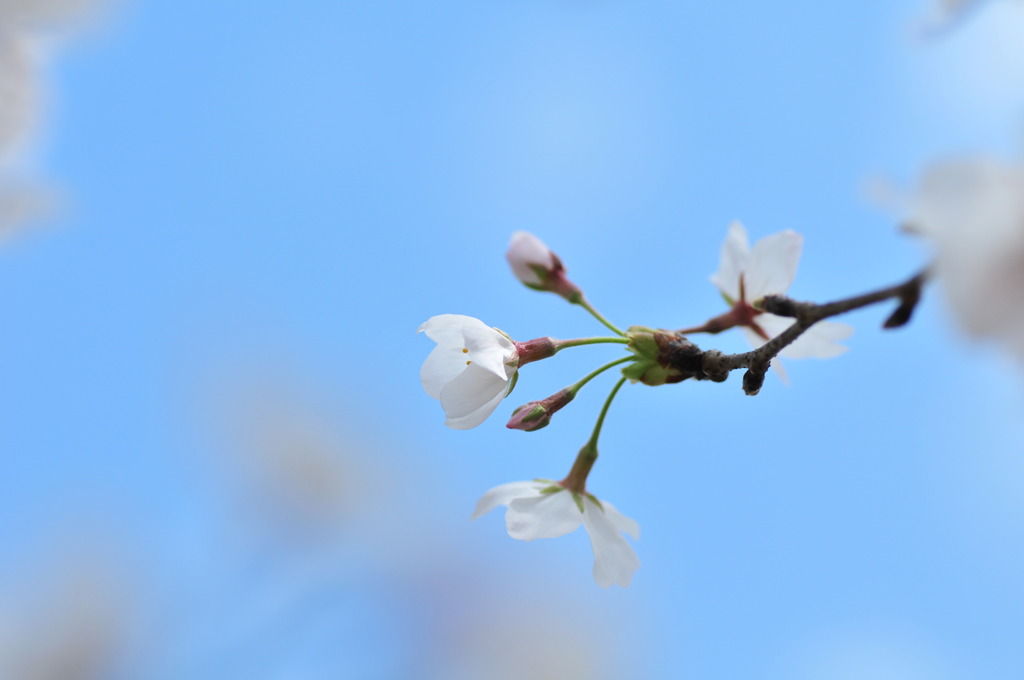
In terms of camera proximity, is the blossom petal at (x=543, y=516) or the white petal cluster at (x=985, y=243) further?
the blossom petal at (x=543, y=516)

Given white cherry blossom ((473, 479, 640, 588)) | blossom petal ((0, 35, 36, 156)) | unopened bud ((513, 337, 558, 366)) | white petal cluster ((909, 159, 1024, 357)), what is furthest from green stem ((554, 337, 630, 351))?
blossom petal ((0, 35, 36, 156))

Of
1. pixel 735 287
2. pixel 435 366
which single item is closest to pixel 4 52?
pixel 435 366

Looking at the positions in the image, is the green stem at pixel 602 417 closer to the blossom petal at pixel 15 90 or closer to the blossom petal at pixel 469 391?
the blossom petal at pixel 469 391

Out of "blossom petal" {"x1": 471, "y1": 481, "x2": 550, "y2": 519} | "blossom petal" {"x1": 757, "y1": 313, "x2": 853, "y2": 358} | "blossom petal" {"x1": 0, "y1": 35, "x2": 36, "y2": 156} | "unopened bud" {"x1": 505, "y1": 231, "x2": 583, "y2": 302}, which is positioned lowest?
"blossom petal" {"x1": 471, "y1": 481, "x2": 550, "y2": 519}

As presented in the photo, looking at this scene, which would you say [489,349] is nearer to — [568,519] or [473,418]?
[473,418]

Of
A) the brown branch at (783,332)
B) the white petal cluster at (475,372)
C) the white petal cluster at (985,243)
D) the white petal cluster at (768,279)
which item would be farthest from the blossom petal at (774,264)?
the white petal cluster at (985,243)

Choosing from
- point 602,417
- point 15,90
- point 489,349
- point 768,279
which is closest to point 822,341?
point 768,279

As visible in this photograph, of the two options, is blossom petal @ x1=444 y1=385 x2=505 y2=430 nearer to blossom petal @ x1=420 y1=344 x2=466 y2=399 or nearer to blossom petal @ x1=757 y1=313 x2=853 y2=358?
blossom petal @ x1=420 y1=344 x2=466 y2=399
